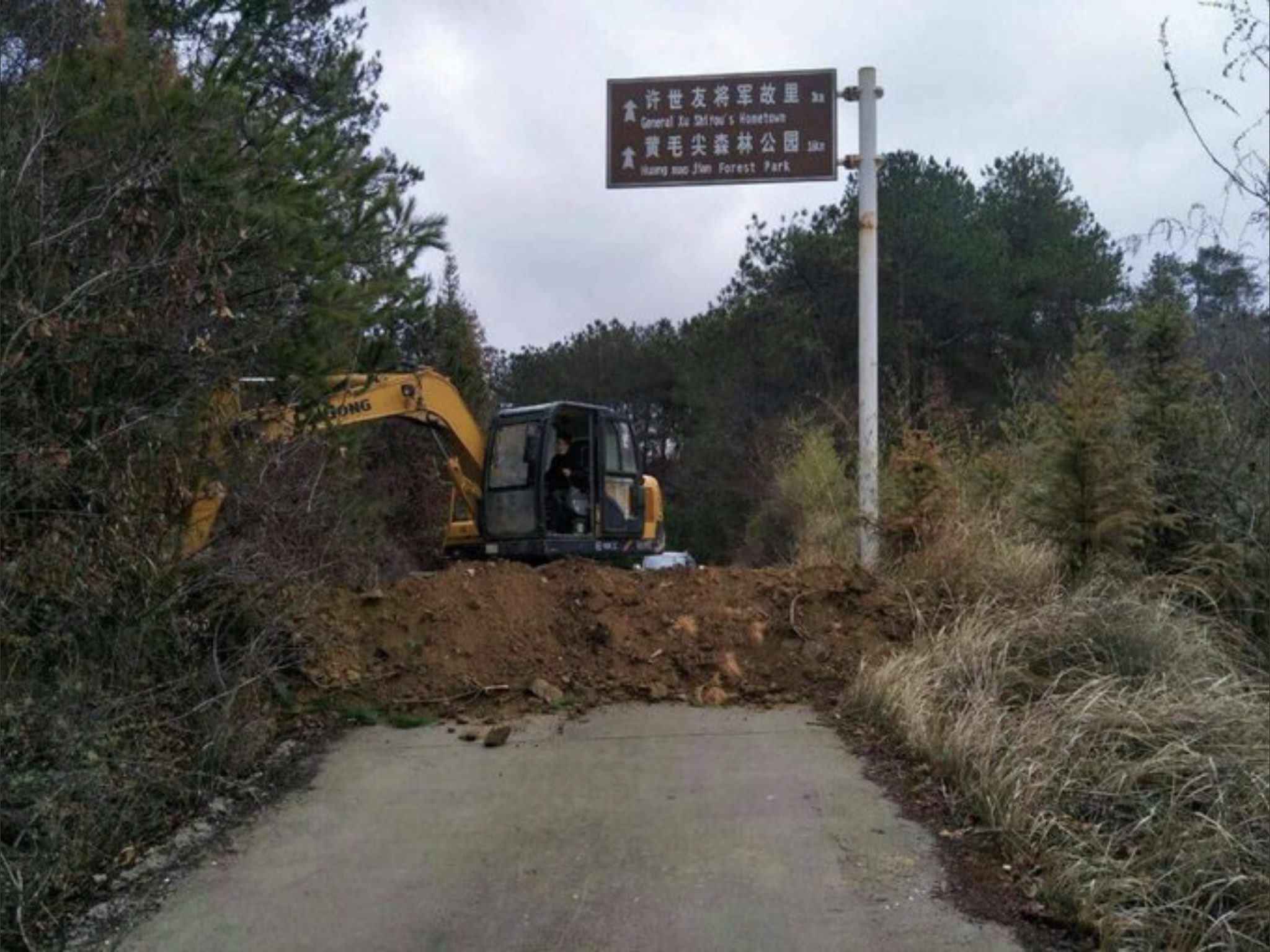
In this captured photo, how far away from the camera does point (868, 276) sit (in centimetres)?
1389

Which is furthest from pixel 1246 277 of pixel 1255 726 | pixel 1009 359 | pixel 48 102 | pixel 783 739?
pixel 1009 359

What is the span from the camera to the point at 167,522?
698 cm

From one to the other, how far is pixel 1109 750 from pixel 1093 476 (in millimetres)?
4062

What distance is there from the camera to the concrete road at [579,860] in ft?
16.6

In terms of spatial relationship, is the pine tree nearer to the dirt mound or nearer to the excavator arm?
the dirt mound

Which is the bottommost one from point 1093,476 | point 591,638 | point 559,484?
point 591,638

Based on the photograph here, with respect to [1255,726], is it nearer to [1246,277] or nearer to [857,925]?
[1246,277]

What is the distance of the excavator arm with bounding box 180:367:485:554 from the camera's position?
24.0 ft

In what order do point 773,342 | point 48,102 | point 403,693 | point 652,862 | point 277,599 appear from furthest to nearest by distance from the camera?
point 773,342, point 403,693, point 277,599, point 48,102, point 652,862

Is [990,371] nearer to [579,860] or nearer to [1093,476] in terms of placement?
[1093,476]

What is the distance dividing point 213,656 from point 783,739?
3.40m

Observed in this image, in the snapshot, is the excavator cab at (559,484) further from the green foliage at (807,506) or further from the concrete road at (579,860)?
the concrete road at (579,860)

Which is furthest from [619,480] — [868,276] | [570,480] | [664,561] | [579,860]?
[579,860]

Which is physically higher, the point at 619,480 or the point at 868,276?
the point at 868,276
